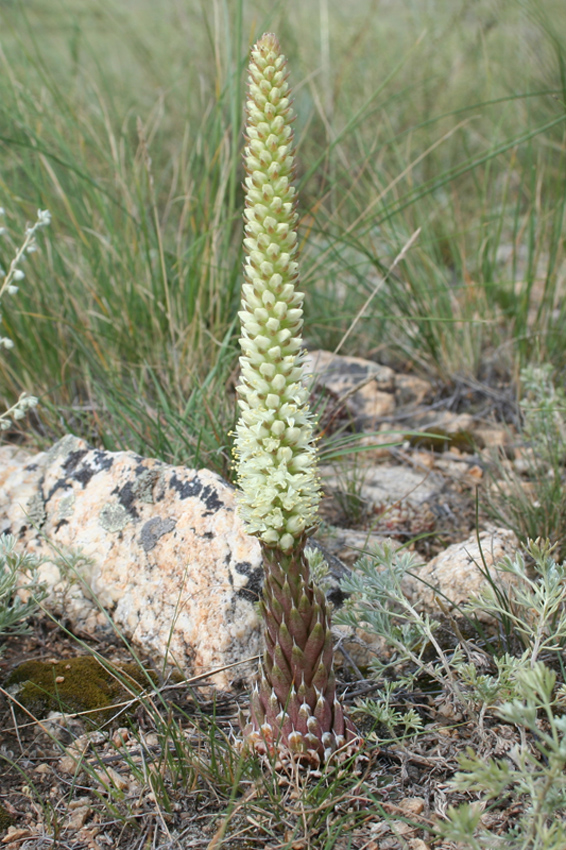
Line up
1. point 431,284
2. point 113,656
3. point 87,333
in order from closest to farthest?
point 113,656, point 87,333, point 431,284

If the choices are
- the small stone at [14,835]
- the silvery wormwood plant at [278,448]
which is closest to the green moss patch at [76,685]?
the small stone at [14,835]

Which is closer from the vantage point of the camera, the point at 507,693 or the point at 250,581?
the point at 507,693

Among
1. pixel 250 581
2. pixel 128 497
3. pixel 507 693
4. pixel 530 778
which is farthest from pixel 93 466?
pixel 530 778

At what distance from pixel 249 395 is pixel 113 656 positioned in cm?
121

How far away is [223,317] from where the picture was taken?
3475mm

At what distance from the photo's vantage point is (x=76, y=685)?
203 cm

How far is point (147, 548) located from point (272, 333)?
114 centimetres

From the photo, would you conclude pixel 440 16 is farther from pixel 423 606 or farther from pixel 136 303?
pixel 423 606

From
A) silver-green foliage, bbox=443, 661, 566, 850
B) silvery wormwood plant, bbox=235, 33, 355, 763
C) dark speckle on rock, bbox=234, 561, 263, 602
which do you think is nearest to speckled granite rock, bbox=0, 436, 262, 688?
dark speckle on rock, bbox=234, 561, 263, 602

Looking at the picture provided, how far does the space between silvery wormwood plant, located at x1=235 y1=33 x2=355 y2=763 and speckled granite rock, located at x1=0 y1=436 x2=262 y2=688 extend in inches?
15.0

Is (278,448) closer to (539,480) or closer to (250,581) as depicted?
(250,581)

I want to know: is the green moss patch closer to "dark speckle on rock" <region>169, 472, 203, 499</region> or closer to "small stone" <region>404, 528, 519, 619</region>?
"dark speckle on rock" <region>169, 472, 203, 499</region>

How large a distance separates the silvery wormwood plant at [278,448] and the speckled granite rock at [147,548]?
381mm

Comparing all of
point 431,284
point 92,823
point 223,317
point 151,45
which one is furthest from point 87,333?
point 151,45
